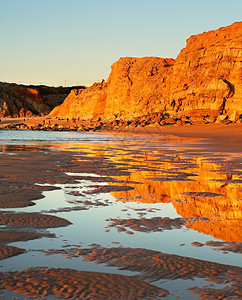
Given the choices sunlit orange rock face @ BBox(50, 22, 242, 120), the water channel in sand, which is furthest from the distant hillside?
the water channel in sand

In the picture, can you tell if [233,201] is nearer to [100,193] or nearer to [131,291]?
[100,193]

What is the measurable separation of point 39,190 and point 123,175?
7.23 feet

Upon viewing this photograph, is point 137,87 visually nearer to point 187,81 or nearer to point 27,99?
point 187,81

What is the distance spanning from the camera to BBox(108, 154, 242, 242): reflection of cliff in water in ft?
13.2

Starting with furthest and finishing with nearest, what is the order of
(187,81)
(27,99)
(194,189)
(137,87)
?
(27,99) → (137,87) → (187,81) → (194,189)

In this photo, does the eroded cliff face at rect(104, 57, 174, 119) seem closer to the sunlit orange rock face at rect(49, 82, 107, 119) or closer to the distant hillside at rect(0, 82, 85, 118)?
the sunlit orange rock face at rect(49, 82, 107, 119)

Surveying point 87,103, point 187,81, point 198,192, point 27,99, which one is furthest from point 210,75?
point 27,99

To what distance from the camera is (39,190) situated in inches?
228

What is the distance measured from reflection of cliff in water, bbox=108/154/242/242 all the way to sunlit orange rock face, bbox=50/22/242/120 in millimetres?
25867

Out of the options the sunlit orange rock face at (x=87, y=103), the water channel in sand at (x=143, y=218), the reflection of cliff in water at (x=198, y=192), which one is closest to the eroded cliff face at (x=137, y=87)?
the sunlit orange rock face at (x=87, y=103)

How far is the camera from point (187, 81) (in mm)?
39969

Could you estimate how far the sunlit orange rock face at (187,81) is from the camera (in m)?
35.3

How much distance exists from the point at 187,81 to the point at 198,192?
35629 mm

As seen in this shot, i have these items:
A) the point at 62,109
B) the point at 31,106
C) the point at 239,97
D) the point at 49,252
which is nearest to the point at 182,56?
the point at 239,97
